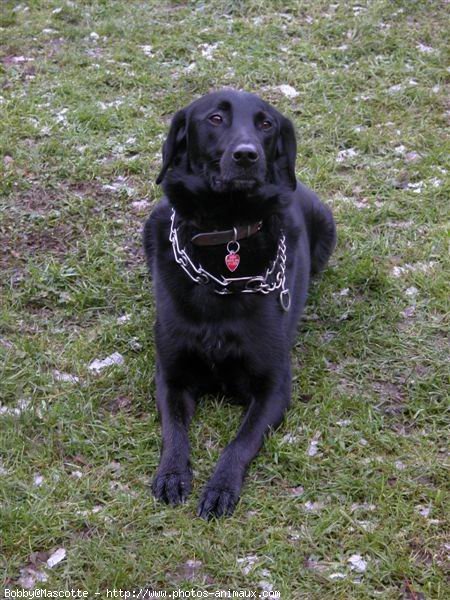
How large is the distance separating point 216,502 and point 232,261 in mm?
1014

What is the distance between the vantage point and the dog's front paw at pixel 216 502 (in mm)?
3096

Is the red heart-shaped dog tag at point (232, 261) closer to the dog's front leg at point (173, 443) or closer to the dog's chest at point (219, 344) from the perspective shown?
the dog's chest at point (219, 344)

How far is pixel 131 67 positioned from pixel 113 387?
143 inches

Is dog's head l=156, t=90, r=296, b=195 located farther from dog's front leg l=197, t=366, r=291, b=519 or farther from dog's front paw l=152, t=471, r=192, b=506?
dog's front paw l=152, t=471, r=192, b=506

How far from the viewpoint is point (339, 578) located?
2.84 m

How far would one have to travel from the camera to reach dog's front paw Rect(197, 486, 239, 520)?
122 inches

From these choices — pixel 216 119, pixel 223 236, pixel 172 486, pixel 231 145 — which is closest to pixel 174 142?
pixel 216 119

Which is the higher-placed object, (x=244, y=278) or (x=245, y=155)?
(x=245, y=155)

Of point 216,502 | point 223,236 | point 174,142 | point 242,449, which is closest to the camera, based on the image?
point 216,502

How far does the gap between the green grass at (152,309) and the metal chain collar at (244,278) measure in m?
0.47

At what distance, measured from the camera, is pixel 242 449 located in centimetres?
332

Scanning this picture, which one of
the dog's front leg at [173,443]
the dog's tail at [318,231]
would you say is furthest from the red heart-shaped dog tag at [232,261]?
the dog's tail at [318,231]

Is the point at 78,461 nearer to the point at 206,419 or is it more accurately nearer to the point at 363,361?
the point at 206,419

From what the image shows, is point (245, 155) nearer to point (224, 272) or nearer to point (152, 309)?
point (224, 272)
